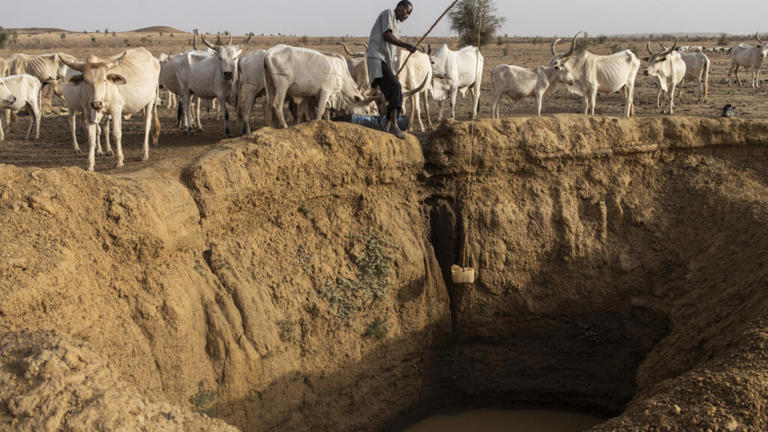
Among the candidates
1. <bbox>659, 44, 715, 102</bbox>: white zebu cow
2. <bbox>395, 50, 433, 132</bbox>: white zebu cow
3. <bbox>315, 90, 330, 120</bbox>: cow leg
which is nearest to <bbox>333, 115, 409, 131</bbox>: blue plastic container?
<bbox>315, 90, 330, 120</bbox>: cow leg

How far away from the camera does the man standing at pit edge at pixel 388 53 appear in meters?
7.34

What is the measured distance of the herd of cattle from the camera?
31.3 feet

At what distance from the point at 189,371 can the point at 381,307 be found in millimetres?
2299

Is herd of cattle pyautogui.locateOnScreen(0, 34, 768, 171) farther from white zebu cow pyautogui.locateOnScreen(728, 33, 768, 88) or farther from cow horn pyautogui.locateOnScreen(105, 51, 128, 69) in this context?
white zebu cow pyautogui.locateOnScreen(728, 33, 768, 88)

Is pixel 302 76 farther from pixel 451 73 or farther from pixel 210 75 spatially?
pixel 451 73

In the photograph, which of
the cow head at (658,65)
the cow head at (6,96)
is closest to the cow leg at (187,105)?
the cow head at (6,96)

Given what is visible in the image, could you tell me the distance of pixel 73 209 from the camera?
5.09 m

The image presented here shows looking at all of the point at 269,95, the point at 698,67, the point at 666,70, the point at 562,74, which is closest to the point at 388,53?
the point at 269,95

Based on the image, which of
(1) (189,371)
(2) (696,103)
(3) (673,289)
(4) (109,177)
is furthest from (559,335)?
(2) (696,103)

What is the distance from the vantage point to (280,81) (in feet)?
34.1

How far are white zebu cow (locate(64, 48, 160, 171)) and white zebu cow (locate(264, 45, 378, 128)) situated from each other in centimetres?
187

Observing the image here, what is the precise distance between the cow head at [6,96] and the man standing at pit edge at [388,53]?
31.0 feet

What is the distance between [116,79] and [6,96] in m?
5.84

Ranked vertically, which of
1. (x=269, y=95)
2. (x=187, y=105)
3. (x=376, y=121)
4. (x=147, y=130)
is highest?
(x=269, y=95)
